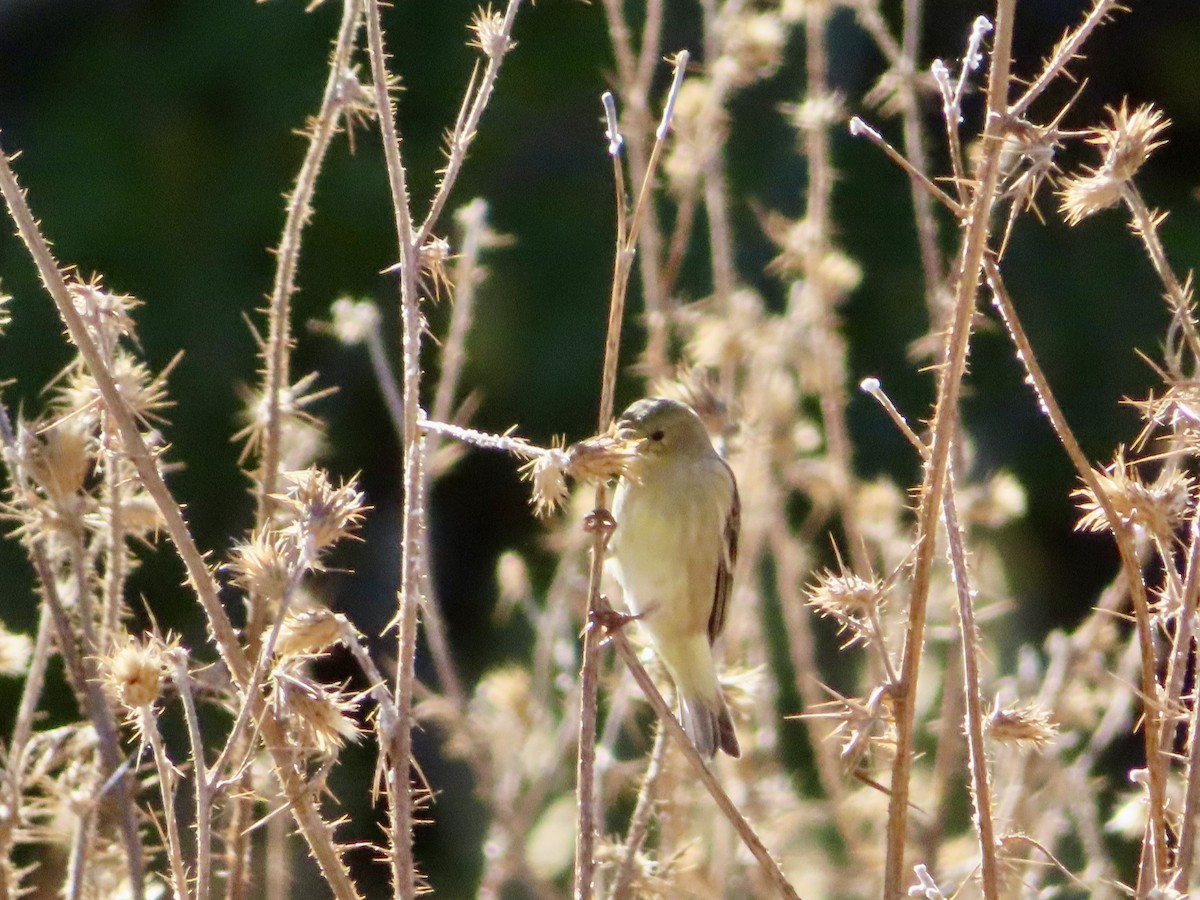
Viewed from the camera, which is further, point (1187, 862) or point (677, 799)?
point (677, 799)

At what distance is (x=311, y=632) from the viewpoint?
1380mm

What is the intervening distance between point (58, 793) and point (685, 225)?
161cm

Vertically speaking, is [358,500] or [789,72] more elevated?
[789,72]

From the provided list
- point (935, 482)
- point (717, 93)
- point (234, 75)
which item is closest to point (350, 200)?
point (234, 75)

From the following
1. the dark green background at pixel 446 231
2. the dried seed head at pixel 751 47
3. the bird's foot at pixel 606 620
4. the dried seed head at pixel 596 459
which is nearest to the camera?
the dried seed head at pixel 596 459

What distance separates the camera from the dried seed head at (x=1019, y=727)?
141 cm

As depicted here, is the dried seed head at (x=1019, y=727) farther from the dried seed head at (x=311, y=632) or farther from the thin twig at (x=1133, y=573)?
the dried seed head at (x=311, y=632)

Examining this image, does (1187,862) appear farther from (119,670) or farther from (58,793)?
(58,793)

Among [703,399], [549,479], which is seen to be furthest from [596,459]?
[703,399]

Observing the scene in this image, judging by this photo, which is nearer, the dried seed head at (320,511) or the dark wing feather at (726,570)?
the dried seed head at (320,511)

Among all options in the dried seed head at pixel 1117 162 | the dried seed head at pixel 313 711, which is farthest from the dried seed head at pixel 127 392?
the dried seed head at pixel 1117 162

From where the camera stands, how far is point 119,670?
4.45 ft

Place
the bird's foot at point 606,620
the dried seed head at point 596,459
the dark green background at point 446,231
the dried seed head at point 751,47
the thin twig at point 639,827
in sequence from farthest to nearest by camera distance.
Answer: the dark green background at point 446,231
the dried seed head at point 751,47
the thin twig at point 639,827
the bird's foot at point 606,620
the dried seed head at point 596,459

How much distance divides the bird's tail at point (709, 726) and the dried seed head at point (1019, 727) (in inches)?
64.1
